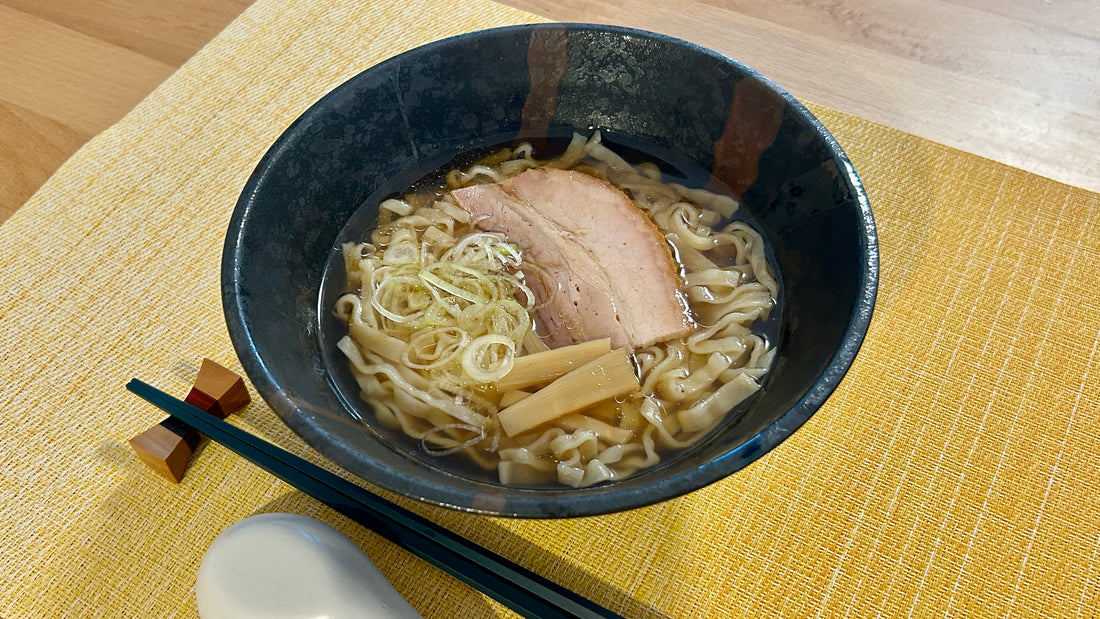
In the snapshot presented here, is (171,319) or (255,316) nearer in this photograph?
(255,316)

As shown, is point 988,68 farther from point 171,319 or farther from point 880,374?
point 171,319

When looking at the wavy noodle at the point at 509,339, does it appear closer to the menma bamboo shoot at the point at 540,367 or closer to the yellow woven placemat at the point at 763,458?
the menma bamboo shoot at the point at 540,367

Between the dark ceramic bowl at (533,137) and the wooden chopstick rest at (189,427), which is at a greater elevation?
the dark ceramic bowl at (533,137)

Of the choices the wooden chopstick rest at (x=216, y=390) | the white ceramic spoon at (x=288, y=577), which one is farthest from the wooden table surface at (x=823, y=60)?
the white ceramic spoon at (x=288, y=577)

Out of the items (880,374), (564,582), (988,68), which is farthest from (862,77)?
(564,582)

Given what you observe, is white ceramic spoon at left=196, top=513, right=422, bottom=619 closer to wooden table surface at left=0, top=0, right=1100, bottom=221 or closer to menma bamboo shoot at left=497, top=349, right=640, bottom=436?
menma bamboo shoot at left=497, top=349, right=640, bottom=436
